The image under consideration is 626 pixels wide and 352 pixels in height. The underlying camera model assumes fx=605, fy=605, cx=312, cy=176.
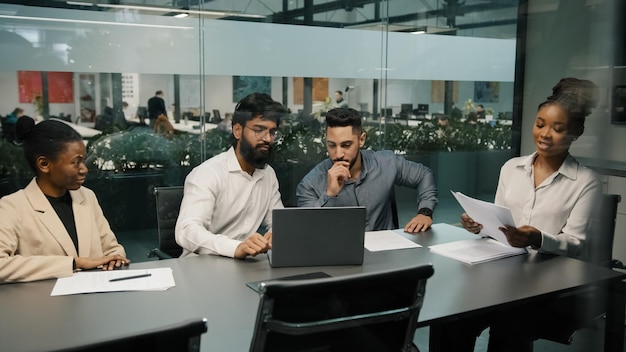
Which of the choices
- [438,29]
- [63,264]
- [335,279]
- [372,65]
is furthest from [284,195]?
[335,279]

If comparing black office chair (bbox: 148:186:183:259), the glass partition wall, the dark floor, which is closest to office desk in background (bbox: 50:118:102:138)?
the glass partition wall

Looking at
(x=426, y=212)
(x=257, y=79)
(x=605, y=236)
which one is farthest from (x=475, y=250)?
(x=257, y=79)

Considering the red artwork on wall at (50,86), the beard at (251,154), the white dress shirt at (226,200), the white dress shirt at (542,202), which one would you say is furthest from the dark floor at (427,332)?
the red artwork on wall at (50,86)

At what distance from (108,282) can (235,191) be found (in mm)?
906

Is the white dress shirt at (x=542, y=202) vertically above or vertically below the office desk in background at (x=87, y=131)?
below

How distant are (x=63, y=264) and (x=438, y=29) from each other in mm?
3849

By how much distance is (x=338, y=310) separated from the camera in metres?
1.27

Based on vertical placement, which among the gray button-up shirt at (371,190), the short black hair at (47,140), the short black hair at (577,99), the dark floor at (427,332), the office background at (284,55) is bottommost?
the dark floor at (427,332)

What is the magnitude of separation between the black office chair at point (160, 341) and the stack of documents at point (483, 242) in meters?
1.43

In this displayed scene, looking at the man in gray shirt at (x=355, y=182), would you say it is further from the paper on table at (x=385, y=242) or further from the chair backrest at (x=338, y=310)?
the chair backrest at (x=338, y=310)

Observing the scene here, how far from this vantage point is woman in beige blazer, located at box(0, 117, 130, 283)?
2037 millimetres

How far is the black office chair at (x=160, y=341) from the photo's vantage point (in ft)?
3.15

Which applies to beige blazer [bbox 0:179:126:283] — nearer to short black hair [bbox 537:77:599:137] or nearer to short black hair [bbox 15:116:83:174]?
short black hair [bbox 15:116:83:174]

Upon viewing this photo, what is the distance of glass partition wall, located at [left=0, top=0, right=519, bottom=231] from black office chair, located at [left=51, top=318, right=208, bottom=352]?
249cm
